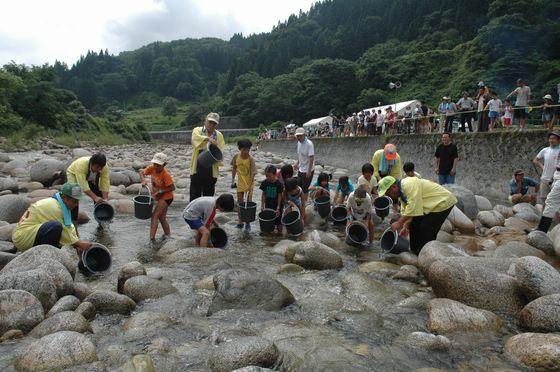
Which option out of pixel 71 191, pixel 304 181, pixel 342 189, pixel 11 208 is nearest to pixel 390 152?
pixel 342 189

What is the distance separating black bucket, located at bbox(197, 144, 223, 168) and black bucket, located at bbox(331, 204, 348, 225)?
311cm

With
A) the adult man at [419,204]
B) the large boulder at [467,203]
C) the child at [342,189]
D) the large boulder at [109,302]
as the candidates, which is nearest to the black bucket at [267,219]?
the child at [342,189]

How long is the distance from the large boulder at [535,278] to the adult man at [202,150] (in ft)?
18.1

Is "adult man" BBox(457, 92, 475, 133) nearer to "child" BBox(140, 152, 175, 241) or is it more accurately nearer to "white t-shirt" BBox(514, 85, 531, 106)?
"white t-shirt" BBox(514, 85, 531, 106)

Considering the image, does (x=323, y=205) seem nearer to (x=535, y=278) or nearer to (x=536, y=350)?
(x=535, y=278)

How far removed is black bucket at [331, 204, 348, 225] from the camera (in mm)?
9877

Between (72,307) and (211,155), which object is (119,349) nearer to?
(72,307)

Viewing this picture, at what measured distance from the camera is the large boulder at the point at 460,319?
4.56 m

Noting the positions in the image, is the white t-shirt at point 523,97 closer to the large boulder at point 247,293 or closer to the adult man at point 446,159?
the adult man at point 446,159

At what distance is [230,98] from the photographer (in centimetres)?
10725

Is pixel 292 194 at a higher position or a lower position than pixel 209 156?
lower

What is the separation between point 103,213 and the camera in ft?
29.5

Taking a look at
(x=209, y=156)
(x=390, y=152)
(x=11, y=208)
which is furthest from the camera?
(x=390, y=152)

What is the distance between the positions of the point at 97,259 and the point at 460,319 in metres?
5.01
